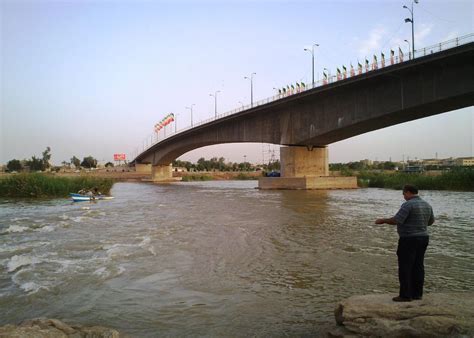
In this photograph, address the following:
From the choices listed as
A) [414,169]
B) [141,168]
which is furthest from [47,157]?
[414,169]

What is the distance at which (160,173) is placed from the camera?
324ft

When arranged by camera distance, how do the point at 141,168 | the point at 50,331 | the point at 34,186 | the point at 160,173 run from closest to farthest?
the point at 50,331
the point at 34,186
the point at 160,173
the point at 141,168

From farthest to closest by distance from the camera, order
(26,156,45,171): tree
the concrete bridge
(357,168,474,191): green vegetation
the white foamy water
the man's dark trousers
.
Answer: (26,156,45,171): tree < (357,168,474,191): green vegetation < the concrete bridge < the white foamy water < the man's dark trousers

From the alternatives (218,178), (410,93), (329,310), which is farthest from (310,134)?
(218,178)

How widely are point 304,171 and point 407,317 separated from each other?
43.9 m

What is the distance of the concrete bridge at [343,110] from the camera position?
29875mm

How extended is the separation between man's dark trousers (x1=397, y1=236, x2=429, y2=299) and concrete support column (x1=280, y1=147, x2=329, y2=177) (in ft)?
137

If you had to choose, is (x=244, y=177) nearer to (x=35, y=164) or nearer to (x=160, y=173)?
(x=160, y=173)

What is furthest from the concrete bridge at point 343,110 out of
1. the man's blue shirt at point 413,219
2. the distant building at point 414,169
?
the distant building at point 414,169

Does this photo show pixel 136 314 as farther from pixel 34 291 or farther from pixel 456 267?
pixel 456 267

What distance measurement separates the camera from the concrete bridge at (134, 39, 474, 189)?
29875mm

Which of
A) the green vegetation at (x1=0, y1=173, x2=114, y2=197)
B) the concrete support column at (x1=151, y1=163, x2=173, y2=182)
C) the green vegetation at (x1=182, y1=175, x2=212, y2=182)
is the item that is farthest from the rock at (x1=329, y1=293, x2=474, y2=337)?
the green vegetation at (x1=182, y1=175, x2=212, y2=182)

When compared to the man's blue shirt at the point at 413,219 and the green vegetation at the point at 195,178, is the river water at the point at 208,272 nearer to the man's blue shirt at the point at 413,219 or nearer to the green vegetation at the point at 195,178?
the man's blue shirt at the point at 413,219

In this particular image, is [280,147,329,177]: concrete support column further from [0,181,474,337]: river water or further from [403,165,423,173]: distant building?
[403,165,423,173]: distant building
